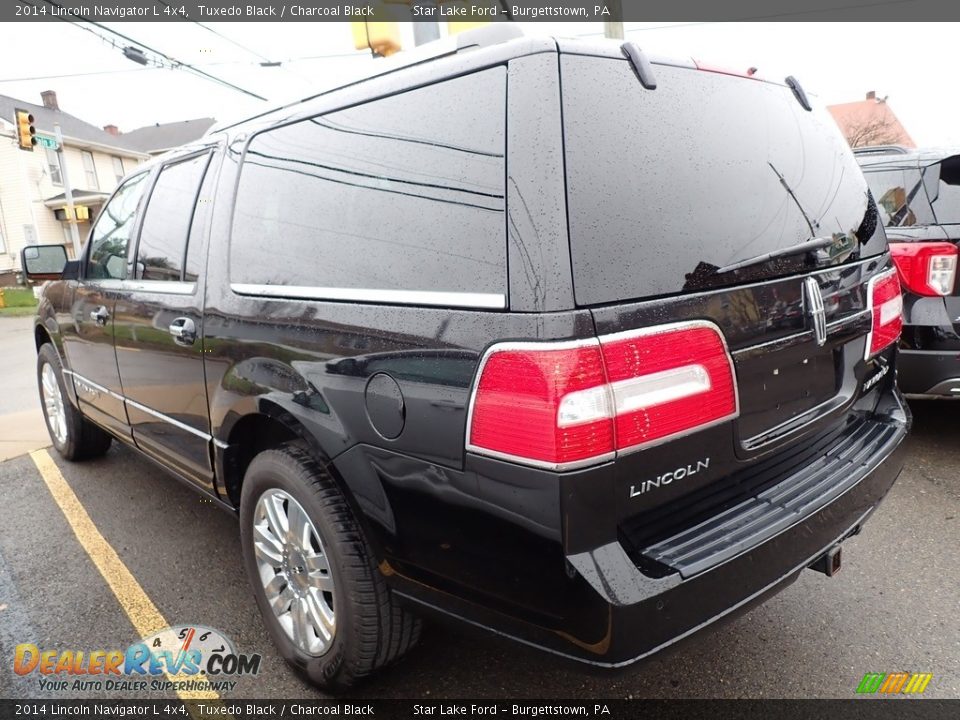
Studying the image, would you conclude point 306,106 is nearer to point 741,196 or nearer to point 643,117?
point 643,117

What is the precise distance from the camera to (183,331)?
2596 millimetres

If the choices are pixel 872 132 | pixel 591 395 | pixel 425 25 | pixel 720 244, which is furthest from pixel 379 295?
pixel 872 132

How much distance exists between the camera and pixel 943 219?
11.6 feet

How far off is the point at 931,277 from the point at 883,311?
1.62 m

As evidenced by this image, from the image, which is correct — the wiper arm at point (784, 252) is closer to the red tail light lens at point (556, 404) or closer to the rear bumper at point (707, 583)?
the red tail light lens at point (556, 404)

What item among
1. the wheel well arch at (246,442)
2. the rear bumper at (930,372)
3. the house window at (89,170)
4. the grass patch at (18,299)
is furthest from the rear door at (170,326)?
the house window at (89,170)

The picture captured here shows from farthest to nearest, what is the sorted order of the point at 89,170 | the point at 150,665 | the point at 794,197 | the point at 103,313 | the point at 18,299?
the point at 89,170
the point at 18,299
the point at 103,313
the point at 150,665
the point at 794,197

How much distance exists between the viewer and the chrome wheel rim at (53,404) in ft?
14.7

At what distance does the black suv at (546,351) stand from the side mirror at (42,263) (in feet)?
7.33

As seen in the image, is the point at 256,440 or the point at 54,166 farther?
the point at 54,166

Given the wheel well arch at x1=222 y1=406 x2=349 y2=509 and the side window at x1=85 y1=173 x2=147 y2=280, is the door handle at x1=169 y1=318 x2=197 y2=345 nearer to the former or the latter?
the wheel well arch at x1=222 y1=406 x2=349 y2=509

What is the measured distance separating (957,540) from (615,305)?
262 cm

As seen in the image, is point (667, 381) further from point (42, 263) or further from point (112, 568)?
point (42, 263)
